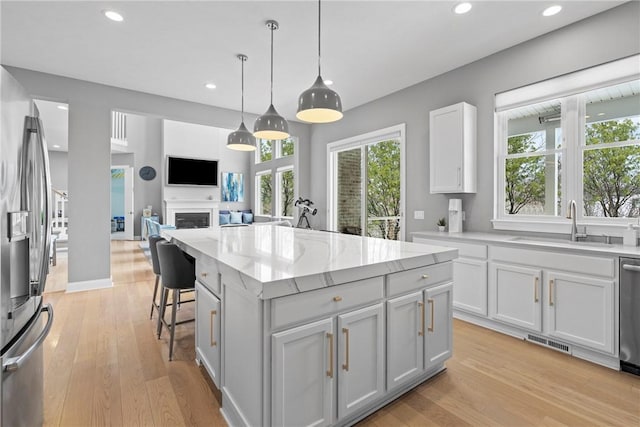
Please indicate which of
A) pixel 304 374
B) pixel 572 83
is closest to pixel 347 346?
pixel 304 374

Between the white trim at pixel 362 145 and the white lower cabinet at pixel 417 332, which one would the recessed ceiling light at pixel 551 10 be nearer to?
the white trim at pixel 362 145

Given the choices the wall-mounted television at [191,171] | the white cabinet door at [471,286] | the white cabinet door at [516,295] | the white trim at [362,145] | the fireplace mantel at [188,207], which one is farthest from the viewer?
the wall-mounted television at [191,171]

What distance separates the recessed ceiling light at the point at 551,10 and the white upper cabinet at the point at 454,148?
97cm

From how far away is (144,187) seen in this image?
9312 millimetres

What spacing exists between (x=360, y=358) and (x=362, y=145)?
4.18 metres

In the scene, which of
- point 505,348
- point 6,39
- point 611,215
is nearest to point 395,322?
point 505,348

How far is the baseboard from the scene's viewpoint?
4.11 meters

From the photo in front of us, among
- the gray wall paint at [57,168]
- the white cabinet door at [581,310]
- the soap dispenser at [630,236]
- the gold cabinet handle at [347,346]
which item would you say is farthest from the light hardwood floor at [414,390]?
the gray wall paint at [57,168]

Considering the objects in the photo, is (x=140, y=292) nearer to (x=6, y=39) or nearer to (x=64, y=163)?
(x=6, y=39)

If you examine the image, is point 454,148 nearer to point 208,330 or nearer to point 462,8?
point 462,8

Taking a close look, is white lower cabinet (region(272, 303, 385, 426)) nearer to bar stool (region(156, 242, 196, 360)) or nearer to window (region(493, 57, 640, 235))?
bar stool (region(156, 242, 196, 360))

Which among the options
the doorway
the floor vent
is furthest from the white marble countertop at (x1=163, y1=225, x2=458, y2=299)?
the doorway

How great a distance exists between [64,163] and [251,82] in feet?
29.8

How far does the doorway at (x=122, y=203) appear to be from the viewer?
9227 millimetres
